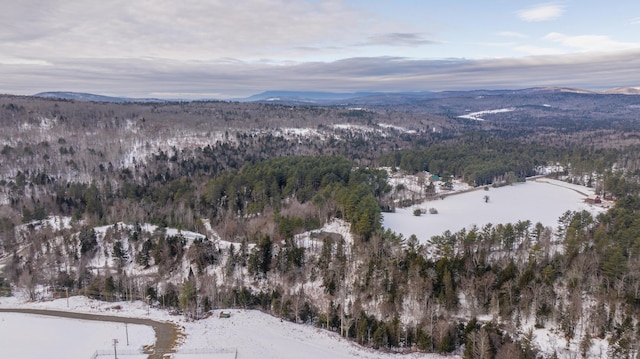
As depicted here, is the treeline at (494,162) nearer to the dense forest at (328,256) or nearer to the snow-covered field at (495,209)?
the dense forest at (328,256)

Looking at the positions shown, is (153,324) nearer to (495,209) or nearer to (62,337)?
(62,337)

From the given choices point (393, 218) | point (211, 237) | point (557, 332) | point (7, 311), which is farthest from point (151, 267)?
point (557, 332)

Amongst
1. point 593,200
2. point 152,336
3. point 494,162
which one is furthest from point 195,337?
point 494,162

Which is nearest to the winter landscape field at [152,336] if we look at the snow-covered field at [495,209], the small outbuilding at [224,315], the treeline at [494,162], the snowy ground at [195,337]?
the snowy ground at [195,337]

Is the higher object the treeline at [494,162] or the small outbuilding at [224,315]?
the treeline at [494,162]

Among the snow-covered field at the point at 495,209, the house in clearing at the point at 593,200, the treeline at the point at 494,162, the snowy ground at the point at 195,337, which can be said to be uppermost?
the treeline at the point at 494,162

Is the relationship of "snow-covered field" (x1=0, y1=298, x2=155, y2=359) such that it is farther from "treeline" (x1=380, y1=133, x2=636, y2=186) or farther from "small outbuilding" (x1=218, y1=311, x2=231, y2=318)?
"treeline" (x1=380, y1=133, x2=636, y2=186)
